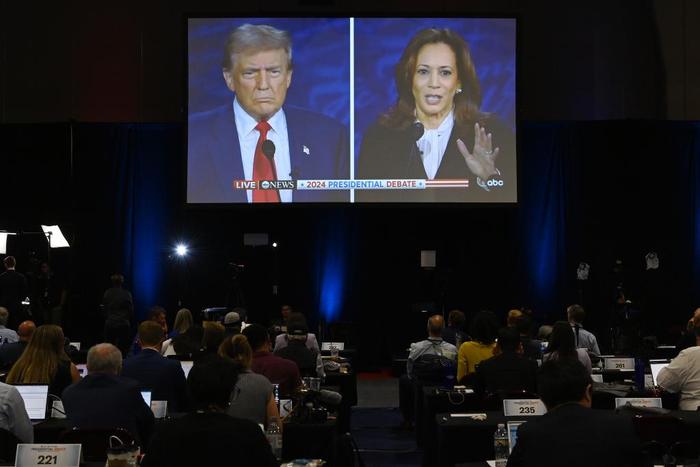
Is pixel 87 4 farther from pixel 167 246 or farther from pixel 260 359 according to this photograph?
pixel 260 359

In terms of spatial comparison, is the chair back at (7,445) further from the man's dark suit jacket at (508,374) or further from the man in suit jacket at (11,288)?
the man in suit jacket at (11,288)

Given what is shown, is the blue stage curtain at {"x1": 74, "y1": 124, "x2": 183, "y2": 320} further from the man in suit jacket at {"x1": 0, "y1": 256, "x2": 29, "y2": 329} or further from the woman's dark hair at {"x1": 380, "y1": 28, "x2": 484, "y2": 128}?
the woman's dark hair at {"x1": 380, "y1": 28, "x2": 484, "y2": 128}

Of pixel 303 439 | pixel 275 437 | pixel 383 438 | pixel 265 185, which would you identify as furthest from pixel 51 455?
pixel 265 185

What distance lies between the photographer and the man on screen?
12938 millimetres

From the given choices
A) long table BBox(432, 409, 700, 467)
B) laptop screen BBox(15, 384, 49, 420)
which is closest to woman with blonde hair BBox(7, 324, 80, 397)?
laptop screen BBox(15, 384, 49, 420)

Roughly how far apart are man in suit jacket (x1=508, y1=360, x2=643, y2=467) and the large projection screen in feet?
31.8

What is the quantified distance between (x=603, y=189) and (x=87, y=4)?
8.45 m

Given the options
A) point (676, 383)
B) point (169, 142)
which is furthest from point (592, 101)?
point (676, 383)

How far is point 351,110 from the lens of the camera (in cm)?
1307

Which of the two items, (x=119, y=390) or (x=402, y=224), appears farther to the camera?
(x=402, y=224)

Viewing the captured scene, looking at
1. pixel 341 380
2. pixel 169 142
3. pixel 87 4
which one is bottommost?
pixel 341 380

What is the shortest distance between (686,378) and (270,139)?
321 inches

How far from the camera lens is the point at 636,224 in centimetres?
1446

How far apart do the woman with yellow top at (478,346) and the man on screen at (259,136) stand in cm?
568
